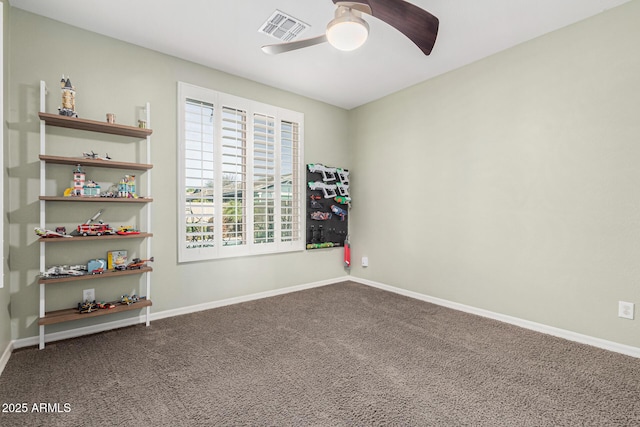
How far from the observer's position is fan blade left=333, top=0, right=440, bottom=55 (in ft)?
5.40

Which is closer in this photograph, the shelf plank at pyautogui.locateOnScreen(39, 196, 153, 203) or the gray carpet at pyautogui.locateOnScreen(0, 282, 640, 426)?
the gray carpet at pyautogui.locateOnScreen(0, 282, 640, 426)

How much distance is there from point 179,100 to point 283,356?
2652 mm

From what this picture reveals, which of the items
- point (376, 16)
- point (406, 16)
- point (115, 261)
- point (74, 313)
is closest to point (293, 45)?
point (376, 16)

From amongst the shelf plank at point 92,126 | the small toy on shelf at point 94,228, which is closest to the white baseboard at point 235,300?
the small toy on shelf at point 94,228

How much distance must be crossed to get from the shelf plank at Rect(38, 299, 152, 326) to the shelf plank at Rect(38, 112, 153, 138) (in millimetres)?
1534

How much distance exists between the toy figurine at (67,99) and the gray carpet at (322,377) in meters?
1.85

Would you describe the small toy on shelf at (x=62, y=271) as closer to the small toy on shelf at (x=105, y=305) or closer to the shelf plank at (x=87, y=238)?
the shelf plank at (x=87, y=238)

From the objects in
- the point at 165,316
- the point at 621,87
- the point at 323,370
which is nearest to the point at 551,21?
the point at 621,87

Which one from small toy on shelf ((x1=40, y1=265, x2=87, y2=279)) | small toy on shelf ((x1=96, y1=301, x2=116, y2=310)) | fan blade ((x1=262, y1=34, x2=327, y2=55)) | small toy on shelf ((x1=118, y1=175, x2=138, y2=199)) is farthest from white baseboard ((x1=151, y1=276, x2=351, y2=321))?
fan blade ((x1=262, y1=34, x2=327, y2=55))

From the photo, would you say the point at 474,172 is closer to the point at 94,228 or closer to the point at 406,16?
the point at 406,16

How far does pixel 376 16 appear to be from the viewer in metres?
1.78

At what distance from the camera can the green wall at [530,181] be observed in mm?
2326

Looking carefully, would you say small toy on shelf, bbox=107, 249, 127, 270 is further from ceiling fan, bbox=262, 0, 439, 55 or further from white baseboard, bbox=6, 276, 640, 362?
ceiling fan, bbox=262, 0, 439, 55

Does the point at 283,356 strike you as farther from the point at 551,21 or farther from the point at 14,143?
the point at 551,21
